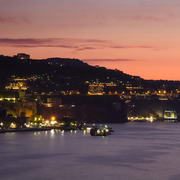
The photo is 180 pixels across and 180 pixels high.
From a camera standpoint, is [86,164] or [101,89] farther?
[101,89]

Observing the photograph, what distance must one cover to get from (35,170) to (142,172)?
453 centimetres

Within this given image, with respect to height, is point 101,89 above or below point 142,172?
above

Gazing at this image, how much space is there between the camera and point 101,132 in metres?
60.0

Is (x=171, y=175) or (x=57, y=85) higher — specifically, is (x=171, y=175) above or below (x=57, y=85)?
below

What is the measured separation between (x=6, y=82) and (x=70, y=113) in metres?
14.2

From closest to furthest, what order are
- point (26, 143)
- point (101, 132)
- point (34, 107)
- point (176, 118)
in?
point (26, 143) < point (101, 132) < point (34, 107) < point (176, 118)

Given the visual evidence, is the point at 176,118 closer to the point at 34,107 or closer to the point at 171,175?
the point at 34,107

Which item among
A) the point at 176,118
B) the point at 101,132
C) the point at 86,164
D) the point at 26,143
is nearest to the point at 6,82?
the point at 176,118

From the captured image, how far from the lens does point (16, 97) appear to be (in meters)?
84.8

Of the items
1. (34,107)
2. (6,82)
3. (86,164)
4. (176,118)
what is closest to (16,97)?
(34,107)

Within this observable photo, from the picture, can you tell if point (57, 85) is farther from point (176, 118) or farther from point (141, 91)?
point (176, 118)

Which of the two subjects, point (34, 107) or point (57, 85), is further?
point (57, 85)

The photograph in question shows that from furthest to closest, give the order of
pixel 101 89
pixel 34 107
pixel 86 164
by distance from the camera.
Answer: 1. pixel 101 89
2. pixel 34 107
3. pixel 86 164

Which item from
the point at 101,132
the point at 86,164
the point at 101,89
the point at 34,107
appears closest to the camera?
the point at 86,164
